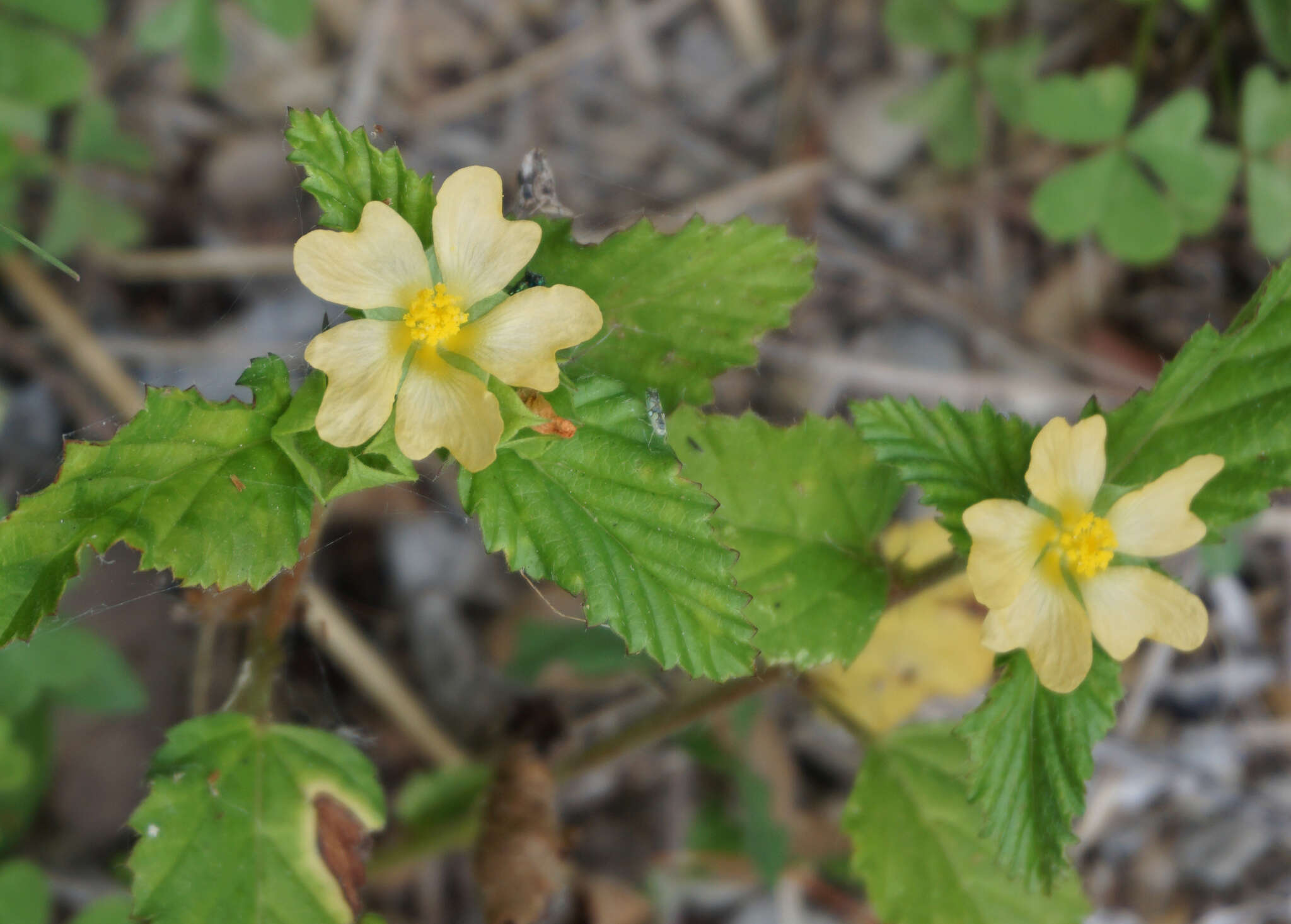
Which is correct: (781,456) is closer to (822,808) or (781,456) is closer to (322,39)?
(822,808)

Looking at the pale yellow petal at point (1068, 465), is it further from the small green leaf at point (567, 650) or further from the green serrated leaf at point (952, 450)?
the small green leaf at point (567, 650)

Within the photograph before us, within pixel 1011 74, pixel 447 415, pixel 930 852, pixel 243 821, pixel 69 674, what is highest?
pixel 1011 74

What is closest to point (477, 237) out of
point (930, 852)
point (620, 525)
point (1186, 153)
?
point (620, 525)

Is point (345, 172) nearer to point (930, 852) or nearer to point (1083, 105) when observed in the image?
point (930, 852)

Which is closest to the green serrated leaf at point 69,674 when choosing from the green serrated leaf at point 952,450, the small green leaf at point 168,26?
the small green leaf at point 168,26

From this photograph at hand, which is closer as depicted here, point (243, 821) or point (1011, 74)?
point (243, 821)

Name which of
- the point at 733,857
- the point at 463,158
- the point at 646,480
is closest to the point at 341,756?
the point at 646,480

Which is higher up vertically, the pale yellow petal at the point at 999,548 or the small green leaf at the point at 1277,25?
the small green leaf at the point at 1277,25
